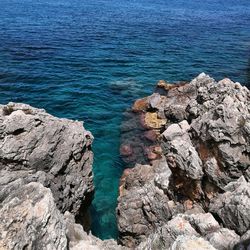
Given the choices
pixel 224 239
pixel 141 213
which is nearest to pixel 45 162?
pixel 141 213

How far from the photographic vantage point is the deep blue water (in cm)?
3803

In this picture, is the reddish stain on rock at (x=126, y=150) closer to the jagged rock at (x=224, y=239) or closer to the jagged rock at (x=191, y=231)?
the jagged rock at (x=191, y=231)

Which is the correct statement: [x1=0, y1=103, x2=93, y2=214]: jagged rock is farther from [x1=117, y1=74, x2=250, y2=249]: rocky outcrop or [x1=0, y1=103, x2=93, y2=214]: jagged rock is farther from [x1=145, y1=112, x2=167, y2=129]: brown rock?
[x1=145, y1=112, x2=167, y2=129]: brown rock

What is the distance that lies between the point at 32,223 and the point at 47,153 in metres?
8.91

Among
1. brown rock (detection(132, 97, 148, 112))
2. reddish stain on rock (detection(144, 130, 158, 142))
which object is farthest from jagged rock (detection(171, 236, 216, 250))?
brown rock (detection(132, 97, 148, 112))

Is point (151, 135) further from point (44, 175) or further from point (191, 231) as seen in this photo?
point (191, 231)

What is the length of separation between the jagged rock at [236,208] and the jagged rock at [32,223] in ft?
21.9

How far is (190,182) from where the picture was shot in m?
19.4

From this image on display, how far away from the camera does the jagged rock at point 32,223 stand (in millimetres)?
10000

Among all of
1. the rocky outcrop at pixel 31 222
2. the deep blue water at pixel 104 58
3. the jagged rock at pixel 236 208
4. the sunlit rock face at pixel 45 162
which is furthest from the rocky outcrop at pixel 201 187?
the rocky outcrop at pixel 31 222

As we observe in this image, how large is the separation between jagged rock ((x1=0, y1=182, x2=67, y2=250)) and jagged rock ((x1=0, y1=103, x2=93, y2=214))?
5.89 m

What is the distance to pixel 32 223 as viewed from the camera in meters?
10.5

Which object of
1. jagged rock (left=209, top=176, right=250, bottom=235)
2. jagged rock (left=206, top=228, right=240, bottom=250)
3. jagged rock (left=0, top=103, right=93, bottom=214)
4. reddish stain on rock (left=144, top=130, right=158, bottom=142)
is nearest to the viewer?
jagged rock (left=206, top=228, right=240, bottom=250)

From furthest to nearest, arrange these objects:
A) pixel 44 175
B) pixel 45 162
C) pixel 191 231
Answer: pixel 45 162, pixel 44 175, pixel 191 231
